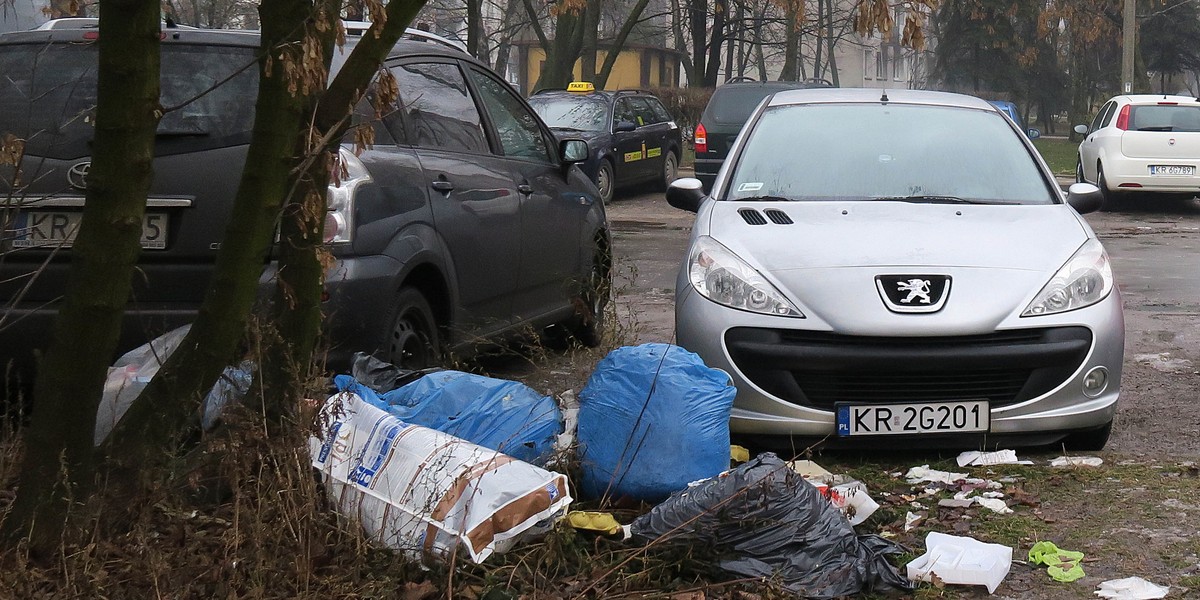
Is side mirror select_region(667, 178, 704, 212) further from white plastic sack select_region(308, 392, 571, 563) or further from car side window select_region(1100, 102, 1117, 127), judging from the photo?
car side window select_region(1100, 102, 1117, 127)

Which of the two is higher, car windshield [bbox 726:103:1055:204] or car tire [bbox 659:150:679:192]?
car windshield [bbox 726:103:1055:204]

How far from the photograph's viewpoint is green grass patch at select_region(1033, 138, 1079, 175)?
3009cm

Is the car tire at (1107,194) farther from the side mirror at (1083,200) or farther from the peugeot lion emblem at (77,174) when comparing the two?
the peugeot lion emblem at (77,174)

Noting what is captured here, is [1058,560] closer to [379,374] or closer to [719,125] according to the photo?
[379,374]

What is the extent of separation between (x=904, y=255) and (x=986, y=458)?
2.66 feet

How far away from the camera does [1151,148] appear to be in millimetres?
18750

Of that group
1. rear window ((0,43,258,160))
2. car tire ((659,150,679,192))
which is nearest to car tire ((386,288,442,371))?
rear window ((0,43,258,160))

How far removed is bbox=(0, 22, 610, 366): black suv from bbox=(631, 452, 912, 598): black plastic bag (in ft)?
4.75

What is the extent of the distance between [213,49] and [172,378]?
193cm

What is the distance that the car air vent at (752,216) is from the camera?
579 centimetres

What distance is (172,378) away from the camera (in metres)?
3.65

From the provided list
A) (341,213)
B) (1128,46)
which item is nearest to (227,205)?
(341,213)

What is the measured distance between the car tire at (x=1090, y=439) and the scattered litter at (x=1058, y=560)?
1.25 metres

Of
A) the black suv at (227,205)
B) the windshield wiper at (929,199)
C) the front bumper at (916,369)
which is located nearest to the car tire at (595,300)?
the black suv at (227,205)
